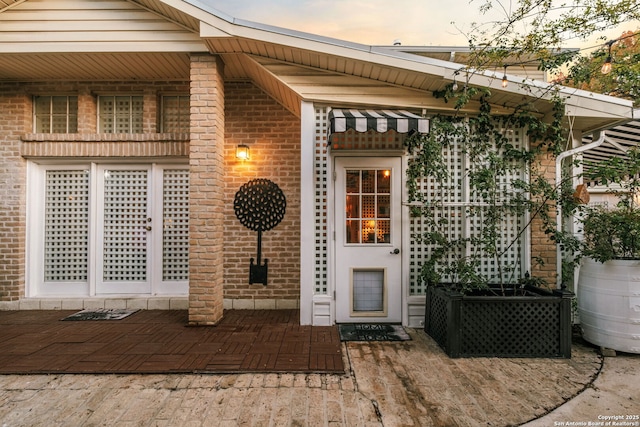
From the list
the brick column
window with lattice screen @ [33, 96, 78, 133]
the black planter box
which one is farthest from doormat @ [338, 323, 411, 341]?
window with lattice screen @ [33, 96, 78, 133]

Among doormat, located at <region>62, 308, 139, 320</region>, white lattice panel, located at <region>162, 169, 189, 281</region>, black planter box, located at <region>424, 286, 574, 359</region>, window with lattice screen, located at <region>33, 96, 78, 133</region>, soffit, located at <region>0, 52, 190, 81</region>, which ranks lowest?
doormat, located at <region>62, 308, 139, 320</region>

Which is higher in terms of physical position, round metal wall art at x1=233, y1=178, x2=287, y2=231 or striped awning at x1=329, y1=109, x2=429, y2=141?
striped awning at x1=329, y1=109, x2=429, y2=141

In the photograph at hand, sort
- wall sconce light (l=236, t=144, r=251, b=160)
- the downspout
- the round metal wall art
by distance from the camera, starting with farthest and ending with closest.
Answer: the round metal wall art
wall sconce light (l=236, t=144, r=251, b=160)
the downspout

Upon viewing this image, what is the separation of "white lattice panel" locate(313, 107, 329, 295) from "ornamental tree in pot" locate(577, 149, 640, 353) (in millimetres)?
2831

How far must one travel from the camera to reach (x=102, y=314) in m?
4.57

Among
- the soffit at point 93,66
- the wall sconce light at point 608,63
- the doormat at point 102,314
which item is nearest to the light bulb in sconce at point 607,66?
the wall sconce light at point 608,63

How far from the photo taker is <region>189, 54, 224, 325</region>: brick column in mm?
4051

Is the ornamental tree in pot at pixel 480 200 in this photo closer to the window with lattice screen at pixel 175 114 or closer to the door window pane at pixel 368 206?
the door window pane at pixel 368 206

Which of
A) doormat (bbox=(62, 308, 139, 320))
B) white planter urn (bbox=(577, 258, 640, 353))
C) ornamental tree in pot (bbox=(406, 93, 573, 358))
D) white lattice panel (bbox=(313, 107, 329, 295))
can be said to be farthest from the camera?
doormat (bbox=(62, 308, 139, 320))

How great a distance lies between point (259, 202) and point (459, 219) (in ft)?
9.09

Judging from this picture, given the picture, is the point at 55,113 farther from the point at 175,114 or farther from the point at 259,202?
the point at 259,202

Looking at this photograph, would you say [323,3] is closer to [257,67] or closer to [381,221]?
[257,67]

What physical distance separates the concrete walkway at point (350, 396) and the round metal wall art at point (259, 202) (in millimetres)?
2442

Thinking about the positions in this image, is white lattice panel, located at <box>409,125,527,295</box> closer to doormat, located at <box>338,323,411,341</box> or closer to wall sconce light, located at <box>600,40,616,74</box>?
doormat, located at <box>338,323,411,341</box>
